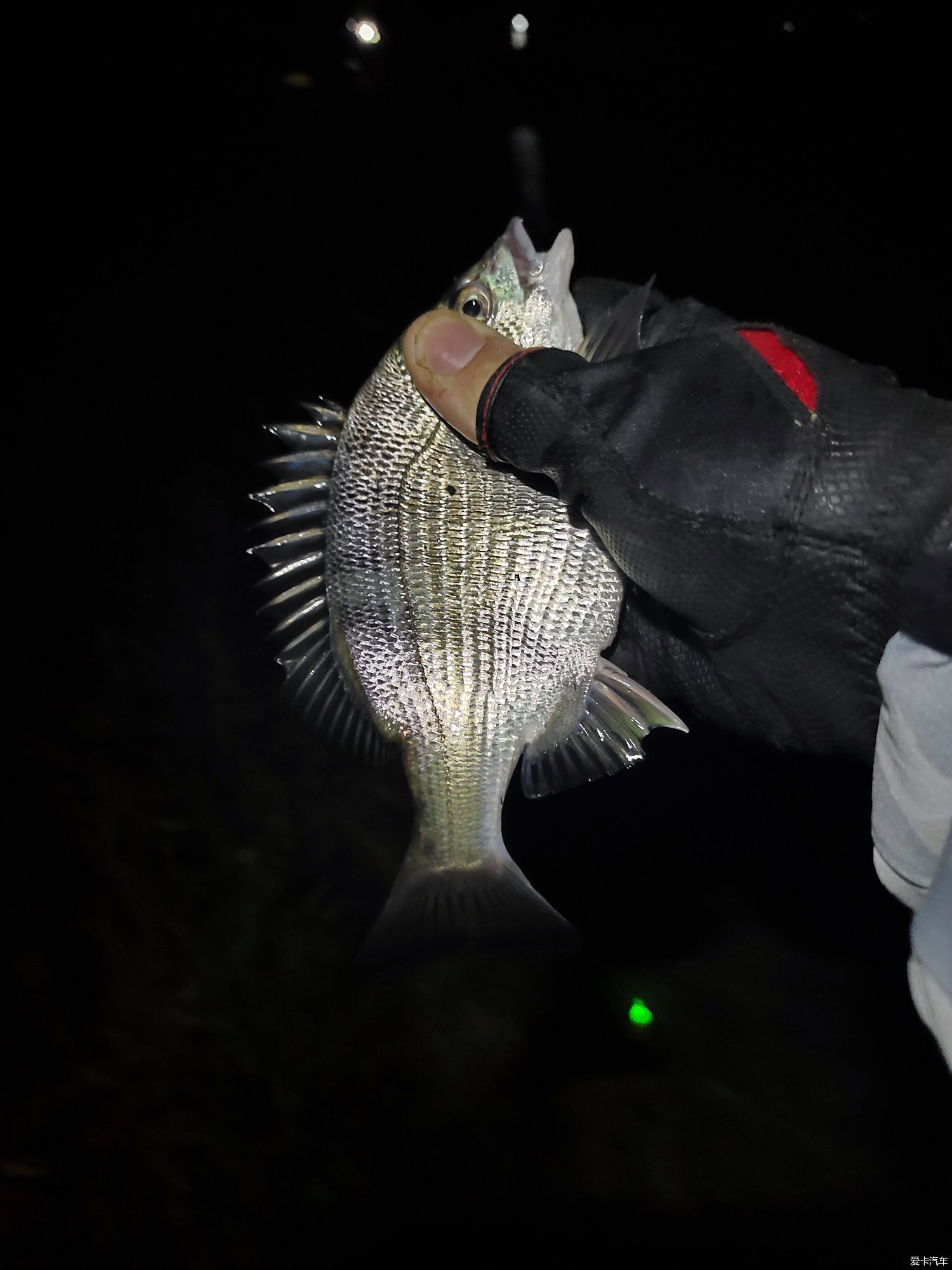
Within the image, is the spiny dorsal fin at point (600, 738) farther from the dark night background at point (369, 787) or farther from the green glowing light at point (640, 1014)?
the green glowing light at point (640, 1014)

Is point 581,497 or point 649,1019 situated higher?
point 581,497

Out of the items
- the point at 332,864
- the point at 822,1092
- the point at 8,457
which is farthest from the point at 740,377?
the point at 822,1092

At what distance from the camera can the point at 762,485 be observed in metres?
0.75

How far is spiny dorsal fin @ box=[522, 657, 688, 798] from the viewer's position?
109 centimetres

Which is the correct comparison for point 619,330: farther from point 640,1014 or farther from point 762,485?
point 640,1014

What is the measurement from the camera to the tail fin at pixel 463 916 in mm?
1036

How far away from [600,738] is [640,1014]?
1.17 metres

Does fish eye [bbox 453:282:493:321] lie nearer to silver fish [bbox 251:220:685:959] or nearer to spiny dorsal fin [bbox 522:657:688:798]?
silver fish [bbox 251:220:685:959]

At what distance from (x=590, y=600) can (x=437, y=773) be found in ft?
1.11

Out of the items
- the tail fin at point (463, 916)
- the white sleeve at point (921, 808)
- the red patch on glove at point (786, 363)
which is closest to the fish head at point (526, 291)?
the red patch on glove at point (786, 363)

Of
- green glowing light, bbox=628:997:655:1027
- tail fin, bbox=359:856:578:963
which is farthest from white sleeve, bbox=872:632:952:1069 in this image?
green glowing light, bbox=628:997:655:1027

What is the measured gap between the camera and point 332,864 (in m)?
1.90

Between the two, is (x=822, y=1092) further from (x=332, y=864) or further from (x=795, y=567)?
(x=795, y=567)

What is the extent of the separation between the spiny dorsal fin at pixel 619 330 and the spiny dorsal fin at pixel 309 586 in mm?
411
